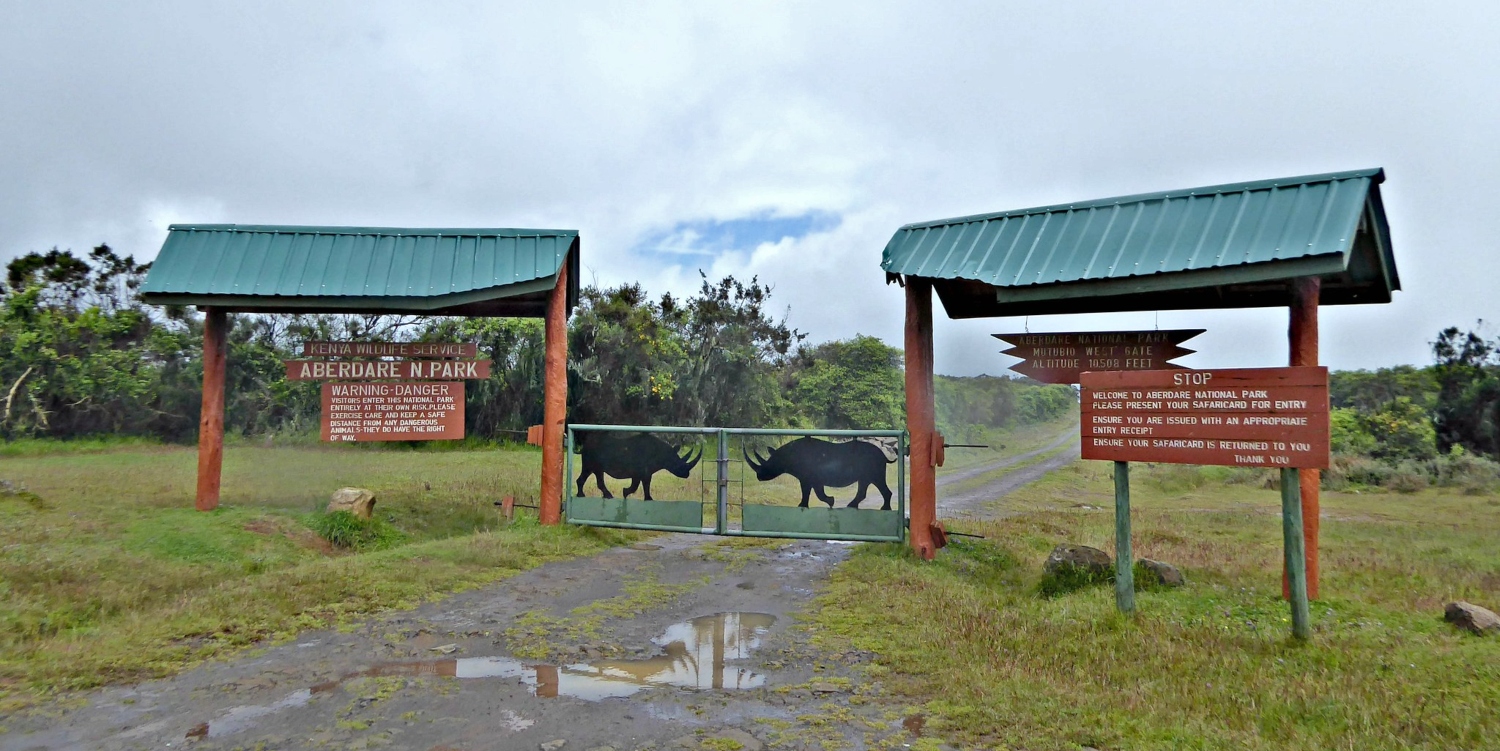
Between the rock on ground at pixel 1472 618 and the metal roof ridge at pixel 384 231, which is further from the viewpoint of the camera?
the metal roof ridge at pixel 384 231

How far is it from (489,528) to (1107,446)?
28.7 ft

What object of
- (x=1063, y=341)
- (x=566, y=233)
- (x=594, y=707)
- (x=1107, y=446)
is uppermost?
(x=566, y=233)

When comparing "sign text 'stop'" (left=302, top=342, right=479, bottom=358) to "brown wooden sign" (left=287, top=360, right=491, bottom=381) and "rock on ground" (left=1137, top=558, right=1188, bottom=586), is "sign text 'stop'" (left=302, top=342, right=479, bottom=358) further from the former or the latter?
"rock on ground" (left=1137, top=558, right=1188, bottom=586)

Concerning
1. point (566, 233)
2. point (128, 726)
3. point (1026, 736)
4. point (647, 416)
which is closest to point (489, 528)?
point (566, 233)

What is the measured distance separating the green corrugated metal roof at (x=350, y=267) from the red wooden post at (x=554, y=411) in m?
0.34

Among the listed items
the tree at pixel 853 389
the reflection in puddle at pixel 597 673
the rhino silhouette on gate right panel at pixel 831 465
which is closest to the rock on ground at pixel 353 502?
the rhino silhouette on gate right panel at pixel 831 465

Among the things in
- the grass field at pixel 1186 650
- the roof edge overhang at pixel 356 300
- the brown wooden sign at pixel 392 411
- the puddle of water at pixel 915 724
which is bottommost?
the puddle of water at pixel 915 724

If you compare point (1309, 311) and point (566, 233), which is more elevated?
point (566, 233)

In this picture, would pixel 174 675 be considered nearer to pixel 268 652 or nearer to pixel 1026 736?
pixel 268 652

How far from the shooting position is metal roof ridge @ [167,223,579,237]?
1272 centimetres

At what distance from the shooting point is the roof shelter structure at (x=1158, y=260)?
28.0 ft

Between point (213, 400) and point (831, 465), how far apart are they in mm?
8707

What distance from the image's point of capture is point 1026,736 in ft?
16.5

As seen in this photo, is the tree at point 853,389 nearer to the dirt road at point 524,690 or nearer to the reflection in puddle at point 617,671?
the dirt road at point 524,690
